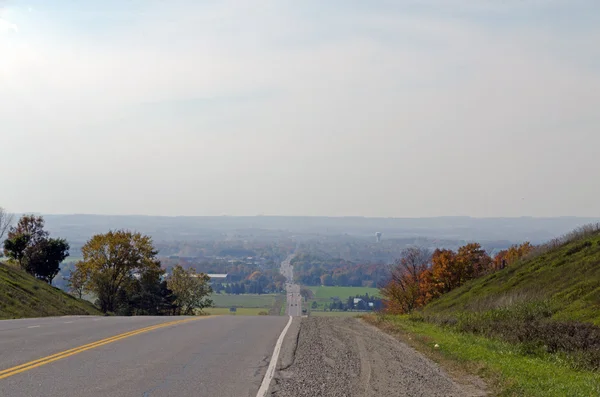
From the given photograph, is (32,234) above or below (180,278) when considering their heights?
above

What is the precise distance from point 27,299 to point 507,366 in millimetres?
31900

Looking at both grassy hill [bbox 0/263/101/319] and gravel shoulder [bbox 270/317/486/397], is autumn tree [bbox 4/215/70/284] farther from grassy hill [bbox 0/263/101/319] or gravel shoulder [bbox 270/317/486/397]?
gravel shoulder [bbox 270/317/486/397]

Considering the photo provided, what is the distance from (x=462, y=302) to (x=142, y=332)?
2485 cm

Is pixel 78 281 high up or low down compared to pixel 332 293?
up

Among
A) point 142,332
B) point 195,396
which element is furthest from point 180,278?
point 195,396

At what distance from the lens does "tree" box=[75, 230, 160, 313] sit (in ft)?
215

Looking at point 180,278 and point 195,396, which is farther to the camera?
point 180,278

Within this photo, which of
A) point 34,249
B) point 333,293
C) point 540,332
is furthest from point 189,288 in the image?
point 540,332

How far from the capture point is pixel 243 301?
106562 millimetres

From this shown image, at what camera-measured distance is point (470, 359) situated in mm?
15242

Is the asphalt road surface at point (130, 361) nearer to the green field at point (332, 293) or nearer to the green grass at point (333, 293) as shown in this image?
the green field at point (332, 293)

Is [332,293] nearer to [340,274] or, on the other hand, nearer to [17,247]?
[340,274]

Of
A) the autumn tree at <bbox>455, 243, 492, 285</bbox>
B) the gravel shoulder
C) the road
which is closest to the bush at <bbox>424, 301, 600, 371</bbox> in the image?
the gravel shoulder

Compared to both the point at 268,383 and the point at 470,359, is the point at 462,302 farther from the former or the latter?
the point at 268,383
